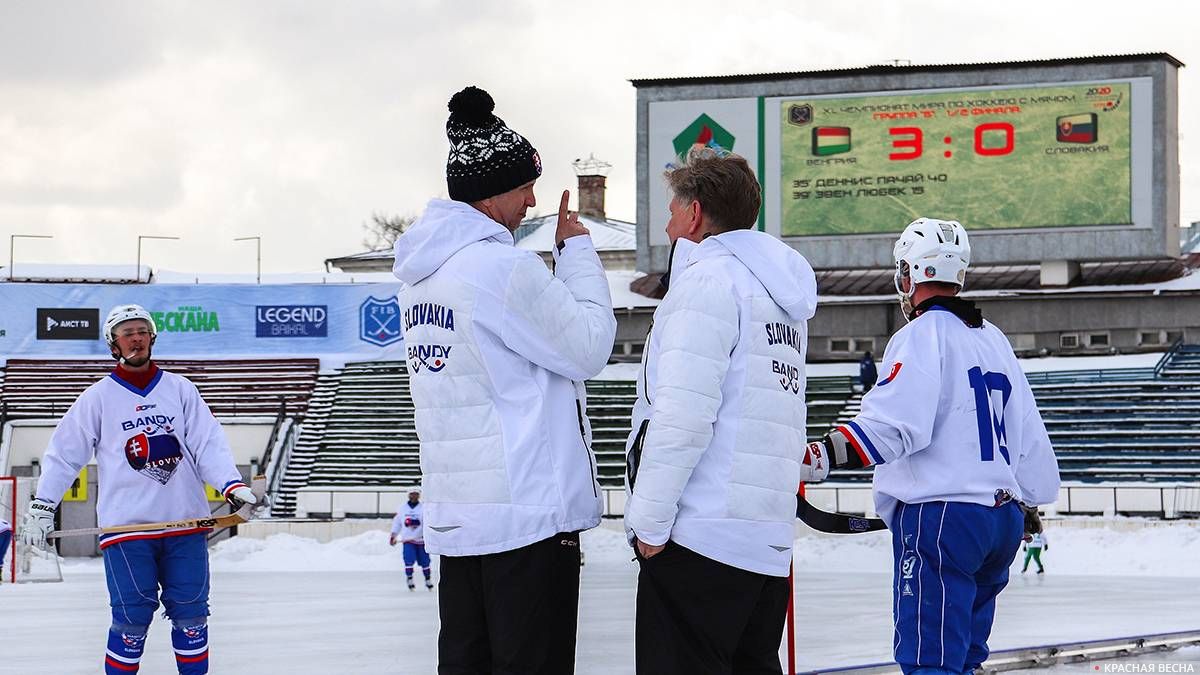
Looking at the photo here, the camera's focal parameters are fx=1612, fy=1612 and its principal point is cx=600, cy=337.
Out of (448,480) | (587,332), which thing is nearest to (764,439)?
(587,332)

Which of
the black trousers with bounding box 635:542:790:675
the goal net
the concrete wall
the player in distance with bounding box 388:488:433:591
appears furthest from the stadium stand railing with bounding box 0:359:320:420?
the black trousers with bounding box 635:542:790:675

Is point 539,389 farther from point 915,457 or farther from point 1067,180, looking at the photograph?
point 1067,180

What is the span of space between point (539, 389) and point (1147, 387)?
33341 mm

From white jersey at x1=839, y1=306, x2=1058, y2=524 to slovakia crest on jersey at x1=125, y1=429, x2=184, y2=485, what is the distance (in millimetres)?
3643

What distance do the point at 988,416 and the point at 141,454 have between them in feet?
13.5

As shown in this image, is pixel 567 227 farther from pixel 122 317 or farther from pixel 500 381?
pixel 122 317

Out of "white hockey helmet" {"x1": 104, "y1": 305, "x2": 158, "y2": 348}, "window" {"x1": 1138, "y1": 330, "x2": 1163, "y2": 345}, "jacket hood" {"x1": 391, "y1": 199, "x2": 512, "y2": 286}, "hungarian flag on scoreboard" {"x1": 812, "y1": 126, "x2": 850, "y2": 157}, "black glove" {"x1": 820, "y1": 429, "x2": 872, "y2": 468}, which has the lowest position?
"black glove" {"x1": 820, "y1": 429, "x2": 872, "y2": 468}

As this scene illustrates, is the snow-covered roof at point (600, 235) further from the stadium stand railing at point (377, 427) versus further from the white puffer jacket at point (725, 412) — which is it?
the white puffer jacket at point (725, 412)

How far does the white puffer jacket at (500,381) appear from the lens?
448 cm

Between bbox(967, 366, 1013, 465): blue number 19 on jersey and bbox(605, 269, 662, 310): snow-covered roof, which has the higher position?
bbox(605, 269, 662, 310): snow-covered roof

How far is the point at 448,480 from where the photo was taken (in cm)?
460

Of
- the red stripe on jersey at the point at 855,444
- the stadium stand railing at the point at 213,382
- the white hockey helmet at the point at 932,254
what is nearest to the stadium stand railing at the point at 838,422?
the stadium stand railing at the point at 213,382

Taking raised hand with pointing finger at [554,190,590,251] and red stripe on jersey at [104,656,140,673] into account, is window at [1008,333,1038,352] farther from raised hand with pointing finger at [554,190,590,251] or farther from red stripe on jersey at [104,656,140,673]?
raised hand with pointing finger at [554,190,590,251]

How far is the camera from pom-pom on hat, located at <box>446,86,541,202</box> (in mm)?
4738
